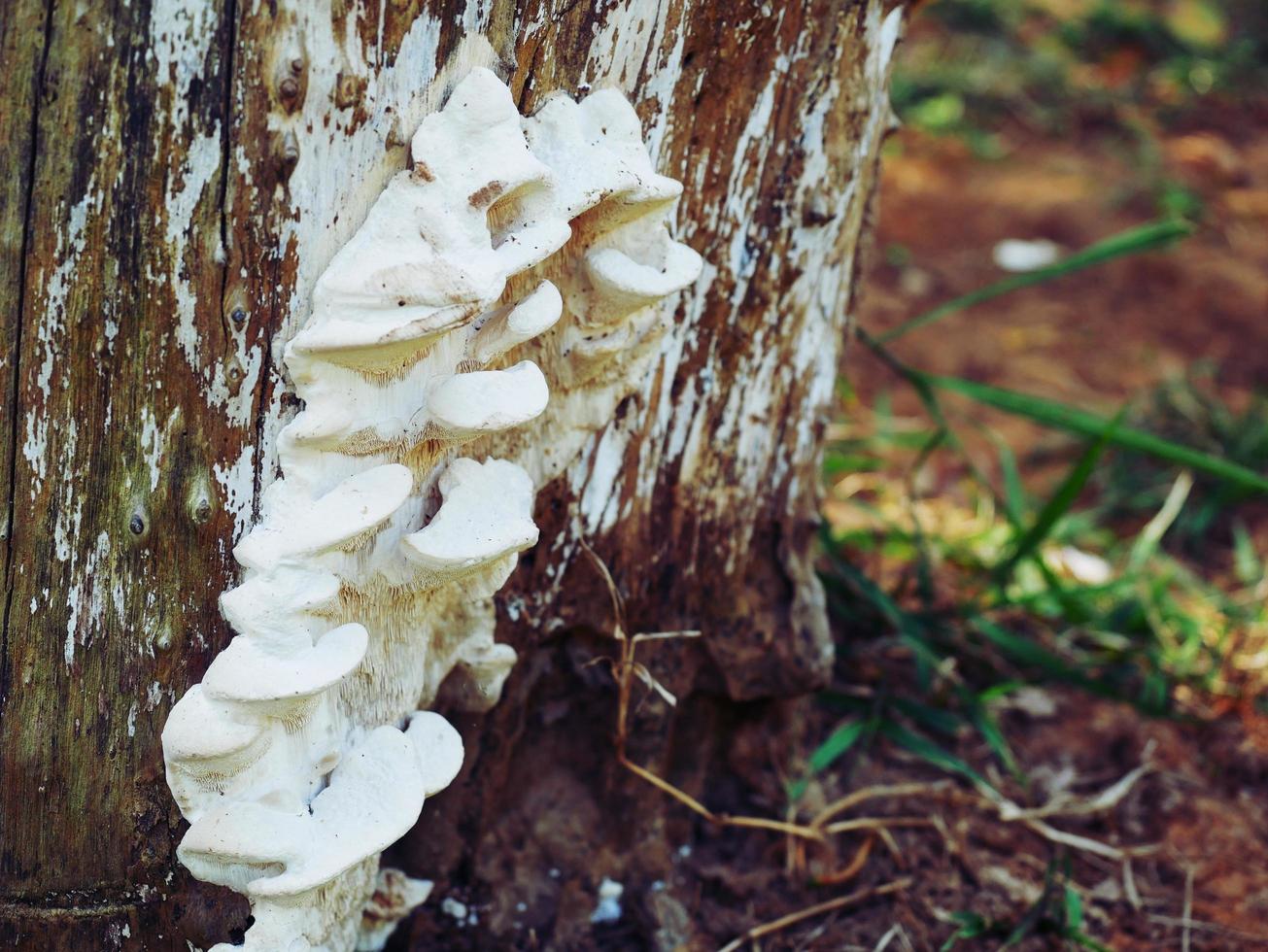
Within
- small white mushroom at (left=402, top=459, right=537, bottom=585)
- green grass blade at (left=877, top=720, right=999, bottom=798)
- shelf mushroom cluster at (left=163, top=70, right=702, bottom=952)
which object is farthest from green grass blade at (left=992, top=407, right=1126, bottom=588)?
small white mushroom at (left=402, top=459, right=537, bottom=585)

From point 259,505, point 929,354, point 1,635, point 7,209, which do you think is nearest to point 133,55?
point 7,209

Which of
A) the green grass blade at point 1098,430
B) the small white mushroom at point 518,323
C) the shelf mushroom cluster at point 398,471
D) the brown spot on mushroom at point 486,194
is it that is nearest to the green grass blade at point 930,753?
the green grass blade at point 1098,430

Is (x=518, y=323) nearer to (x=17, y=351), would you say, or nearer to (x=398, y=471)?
(x=398, y=471)

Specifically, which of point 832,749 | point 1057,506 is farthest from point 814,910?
point 1057,506

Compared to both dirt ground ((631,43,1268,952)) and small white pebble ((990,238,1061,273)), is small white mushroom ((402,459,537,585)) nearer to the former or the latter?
dirt ground ((631,43,1268,952))

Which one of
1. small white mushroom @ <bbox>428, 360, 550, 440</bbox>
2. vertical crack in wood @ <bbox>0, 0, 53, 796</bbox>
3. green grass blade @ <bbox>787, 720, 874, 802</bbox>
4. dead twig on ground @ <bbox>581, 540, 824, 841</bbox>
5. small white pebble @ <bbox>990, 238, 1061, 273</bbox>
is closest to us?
vertical crack in wood @ <bbox>0, 0, 53, 796</bbox>

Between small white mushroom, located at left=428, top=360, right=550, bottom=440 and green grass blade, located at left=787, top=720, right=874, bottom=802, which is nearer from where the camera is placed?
small white mushroom, located at left=428, top=360, right=550, bottom=440
